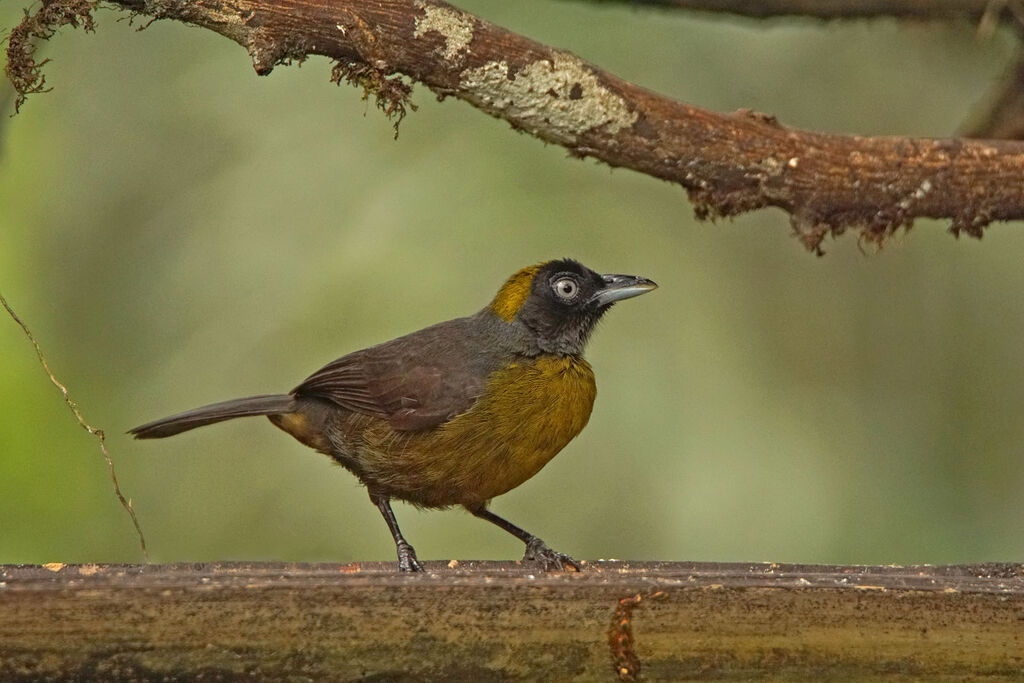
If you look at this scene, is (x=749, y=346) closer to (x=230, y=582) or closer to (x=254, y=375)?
(x=254, y=375)

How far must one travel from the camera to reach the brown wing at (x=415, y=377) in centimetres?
450

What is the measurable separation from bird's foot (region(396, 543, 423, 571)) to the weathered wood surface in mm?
1402

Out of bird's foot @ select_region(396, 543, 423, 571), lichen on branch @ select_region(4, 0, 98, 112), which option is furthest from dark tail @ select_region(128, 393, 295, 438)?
lichen on branch @ select_region(4, 0, 98, 112)

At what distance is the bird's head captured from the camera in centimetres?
470

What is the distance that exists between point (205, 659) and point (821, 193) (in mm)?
2528

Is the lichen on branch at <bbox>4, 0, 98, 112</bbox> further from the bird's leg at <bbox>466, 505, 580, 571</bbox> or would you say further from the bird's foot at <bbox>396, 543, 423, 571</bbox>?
the bird's leg at <bbox>466, 505, 580, 571</bbox>

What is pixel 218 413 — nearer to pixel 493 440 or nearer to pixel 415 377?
pixel 415 377

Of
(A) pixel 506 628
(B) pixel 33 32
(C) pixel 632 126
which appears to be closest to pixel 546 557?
(C) pixel 632 126

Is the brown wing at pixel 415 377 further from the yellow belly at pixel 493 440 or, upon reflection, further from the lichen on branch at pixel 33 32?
the lichen on branch at pixel 33 32

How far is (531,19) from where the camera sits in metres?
5.73

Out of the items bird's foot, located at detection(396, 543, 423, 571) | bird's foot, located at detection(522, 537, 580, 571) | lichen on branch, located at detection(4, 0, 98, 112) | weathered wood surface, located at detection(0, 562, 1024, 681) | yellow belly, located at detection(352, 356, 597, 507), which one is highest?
lichen on branch, located at detection(4, 0, 98, 112)

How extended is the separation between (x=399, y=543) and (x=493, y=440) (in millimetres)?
515

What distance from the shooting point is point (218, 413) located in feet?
15.5

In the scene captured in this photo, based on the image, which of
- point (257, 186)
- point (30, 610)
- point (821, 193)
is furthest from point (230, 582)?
point (257, 186)
